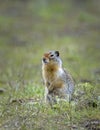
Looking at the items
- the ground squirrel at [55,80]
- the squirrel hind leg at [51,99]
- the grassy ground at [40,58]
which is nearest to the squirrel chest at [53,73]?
the ground squirrel at [55,80]

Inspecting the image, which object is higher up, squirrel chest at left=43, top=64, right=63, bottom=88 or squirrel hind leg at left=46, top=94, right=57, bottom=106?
squirrel chest at left=43, top=64, right=63, bottom=88

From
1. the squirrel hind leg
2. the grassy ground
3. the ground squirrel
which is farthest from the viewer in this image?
→ the ground squirrel

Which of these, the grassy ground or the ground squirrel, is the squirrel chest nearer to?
the ground squirrel

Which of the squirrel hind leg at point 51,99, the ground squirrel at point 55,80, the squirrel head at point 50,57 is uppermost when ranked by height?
the squirrel head at point 50,57

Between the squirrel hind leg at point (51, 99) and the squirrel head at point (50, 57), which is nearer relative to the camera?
the squirrel hind leg at point (51, 99)

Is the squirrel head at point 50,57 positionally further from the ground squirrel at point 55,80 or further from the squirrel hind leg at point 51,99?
the squirrel hind leg at point 51,99

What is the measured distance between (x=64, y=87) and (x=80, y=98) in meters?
0.49

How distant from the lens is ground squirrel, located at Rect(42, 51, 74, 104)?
1112 centimetres

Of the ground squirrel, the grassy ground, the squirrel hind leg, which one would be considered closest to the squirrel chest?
the ground squirrel

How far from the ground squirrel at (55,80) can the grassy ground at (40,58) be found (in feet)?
0.67

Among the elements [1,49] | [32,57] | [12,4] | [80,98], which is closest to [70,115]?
[80,98]

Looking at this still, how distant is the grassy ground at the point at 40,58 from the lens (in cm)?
986

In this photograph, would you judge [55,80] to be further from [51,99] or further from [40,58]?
[40,58]

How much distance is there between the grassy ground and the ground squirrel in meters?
0.20
